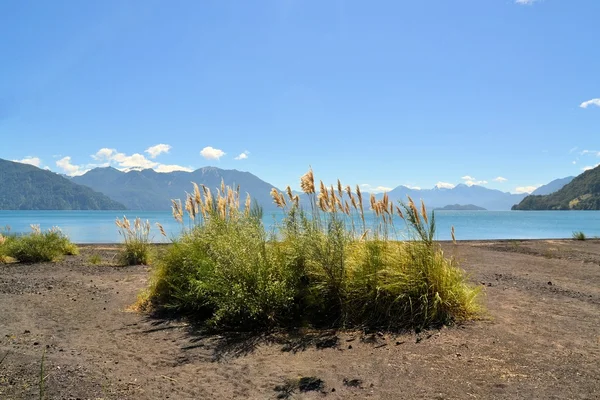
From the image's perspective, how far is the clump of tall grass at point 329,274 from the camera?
6043mm

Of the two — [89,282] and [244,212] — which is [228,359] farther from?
[89,282]

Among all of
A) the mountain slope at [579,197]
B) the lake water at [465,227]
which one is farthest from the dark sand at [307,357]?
the mountain slope at [579,197]

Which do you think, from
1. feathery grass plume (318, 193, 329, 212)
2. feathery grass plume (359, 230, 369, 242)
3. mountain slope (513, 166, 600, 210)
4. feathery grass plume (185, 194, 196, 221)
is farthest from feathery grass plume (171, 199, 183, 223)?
mountain slope (513, 166, 600, 210)

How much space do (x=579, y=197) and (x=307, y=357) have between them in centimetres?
17023

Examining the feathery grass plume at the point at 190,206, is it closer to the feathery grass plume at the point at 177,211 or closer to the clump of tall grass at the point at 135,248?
the feathery grass plume at the point at 177,211

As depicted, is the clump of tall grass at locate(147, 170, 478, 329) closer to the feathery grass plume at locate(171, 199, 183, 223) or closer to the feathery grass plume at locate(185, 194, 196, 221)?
the feathery grass plume at locate(185, 194, 196, 221)

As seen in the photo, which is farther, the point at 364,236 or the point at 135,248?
the point at 135,248

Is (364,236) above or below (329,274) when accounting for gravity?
above

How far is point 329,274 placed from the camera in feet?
21.1

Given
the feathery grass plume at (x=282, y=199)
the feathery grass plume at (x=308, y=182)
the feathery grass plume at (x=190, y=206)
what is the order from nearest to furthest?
1. the feathery grass plume at (x=308, y=182)
2. the feathery grass plume at (x=282, y=199)
3. the feathery grass plume at (x=190, y=206)

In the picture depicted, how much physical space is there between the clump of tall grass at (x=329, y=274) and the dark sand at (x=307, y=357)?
1.44 ft

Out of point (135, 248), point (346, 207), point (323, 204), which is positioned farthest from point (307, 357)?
point (135, 248)

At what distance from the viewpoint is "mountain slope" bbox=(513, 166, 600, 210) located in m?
140

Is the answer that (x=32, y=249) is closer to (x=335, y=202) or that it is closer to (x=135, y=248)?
(x=135, y=248)
